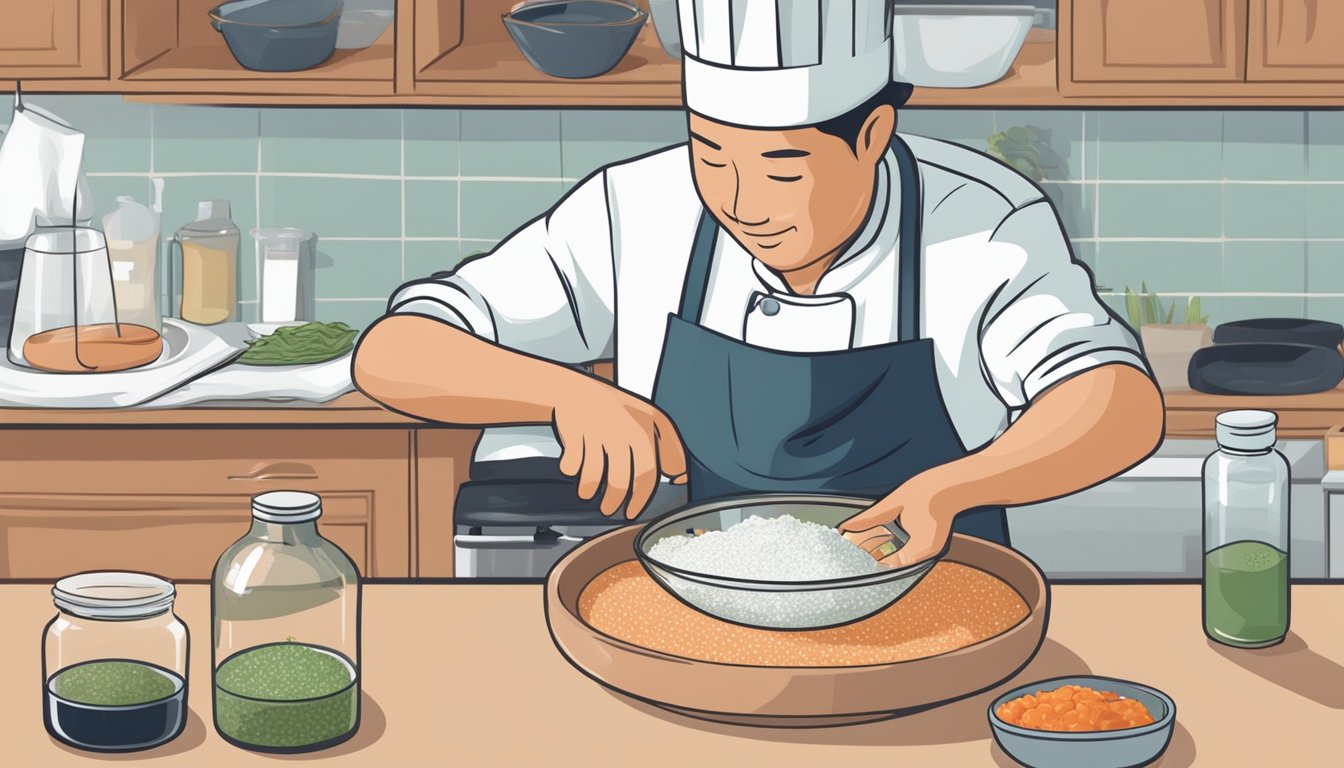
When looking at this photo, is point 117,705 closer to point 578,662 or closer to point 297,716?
point 297,716

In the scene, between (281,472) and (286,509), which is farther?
(281,472)

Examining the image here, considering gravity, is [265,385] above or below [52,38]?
below

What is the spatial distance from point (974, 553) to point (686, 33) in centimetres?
70

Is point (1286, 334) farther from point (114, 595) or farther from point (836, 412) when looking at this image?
point (114, 595)

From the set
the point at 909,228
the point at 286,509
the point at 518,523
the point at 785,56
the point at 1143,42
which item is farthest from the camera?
the point at 1143,42

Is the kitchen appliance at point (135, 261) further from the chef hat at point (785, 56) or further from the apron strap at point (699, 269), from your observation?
the chef hat at point (785, 56)

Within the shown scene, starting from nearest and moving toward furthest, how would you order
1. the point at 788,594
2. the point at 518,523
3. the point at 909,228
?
the point at 788,594 < the point at 909,228 < the point at 518,523

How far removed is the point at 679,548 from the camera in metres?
1.49

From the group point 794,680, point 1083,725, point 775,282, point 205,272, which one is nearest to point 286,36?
point 205,272

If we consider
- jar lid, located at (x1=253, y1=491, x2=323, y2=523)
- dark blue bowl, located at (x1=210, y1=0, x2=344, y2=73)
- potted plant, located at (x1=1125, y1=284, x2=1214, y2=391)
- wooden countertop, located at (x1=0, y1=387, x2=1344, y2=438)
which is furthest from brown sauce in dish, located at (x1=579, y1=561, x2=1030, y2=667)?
dark blue bowl, located at (x1=210, y1=0, x2=344, y2=73)

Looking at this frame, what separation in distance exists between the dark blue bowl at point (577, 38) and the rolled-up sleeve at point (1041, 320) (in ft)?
3.99

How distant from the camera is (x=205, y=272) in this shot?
3.39 m

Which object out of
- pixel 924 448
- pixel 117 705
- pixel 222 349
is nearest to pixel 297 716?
pixel 117 705

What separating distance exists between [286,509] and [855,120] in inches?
33.5
